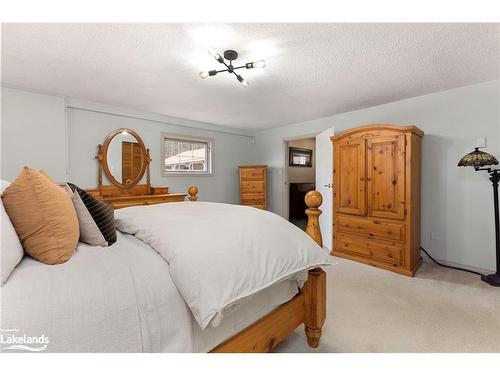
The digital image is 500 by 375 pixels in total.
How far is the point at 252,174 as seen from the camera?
191 inches

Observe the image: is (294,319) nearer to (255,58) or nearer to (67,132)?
(255,58)

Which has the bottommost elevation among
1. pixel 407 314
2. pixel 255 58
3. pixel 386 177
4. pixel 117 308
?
pixel 407 314

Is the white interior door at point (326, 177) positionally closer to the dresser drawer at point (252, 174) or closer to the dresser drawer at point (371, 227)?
the dresser drawer at point (371, 227)

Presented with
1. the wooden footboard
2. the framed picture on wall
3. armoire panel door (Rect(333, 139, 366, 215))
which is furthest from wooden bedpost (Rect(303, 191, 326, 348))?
the framed picture on wall

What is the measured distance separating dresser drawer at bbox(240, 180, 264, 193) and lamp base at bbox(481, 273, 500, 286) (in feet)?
10.9

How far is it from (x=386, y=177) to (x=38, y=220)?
10.5ft

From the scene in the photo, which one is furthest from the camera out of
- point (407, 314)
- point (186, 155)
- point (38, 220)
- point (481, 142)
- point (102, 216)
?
point (186, 155)

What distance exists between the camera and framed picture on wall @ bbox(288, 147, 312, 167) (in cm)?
A: 612

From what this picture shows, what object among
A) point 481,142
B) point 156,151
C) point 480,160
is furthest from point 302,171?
point 480,160

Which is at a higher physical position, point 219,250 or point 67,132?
point 67,132

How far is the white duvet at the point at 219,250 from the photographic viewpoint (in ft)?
2.91

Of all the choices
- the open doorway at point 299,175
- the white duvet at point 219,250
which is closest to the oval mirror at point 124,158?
the white duvet at point 219,250

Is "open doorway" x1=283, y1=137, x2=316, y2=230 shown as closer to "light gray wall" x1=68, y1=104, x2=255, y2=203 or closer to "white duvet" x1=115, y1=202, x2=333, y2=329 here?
"light gray wall" x1=68, y1=104, x2=255, y2=203
